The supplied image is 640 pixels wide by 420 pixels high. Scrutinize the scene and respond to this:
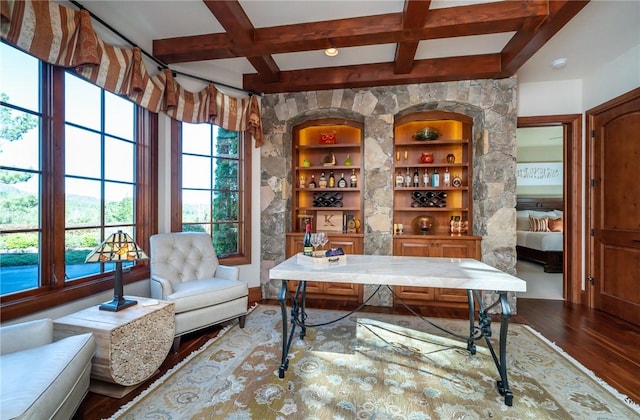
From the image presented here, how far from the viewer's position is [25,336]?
5.00 feet

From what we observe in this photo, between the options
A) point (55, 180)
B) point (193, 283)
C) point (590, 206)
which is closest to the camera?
point (55, 180)

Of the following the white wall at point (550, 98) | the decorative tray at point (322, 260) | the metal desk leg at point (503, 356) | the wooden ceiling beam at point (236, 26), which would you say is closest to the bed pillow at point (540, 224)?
the white wall at point (550, 98)

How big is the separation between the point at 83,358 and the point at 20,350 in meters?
0.35

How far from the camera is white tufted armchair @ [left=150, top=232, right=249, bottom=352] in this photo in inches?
94.6

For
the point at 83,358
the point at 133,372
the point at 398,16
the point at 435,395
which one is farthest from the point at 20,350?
the point at 398,16

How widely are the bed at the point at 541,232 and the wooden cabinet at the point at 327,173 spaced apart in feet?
11.9

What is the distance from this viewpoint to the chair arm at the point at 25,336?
4.78 ft

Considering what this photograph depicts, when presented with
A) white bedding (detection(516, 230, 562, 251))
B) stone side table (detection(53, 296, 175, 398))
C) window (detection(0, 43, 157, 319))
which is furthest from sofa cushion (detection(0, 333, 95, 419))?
white bedding (detection(516, 230, 562, 251))

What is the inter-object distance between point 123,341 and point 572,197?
4994mm

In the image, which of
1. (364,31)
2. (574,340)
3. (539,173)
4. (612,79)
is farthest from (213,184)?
(539,173)

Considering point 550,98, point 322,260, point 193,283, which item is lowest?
point 193,283

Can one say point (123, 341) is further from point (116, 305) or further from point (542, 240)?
point (542, 240)

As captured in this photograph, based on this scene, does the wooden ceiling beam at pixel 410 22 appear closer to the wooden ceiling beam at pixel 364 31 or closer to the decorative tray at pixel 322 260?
the wooden ceiling beam at pixel 364 31

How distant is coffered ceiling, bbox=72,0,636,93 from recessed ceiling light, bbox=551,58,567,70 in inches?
20.7
